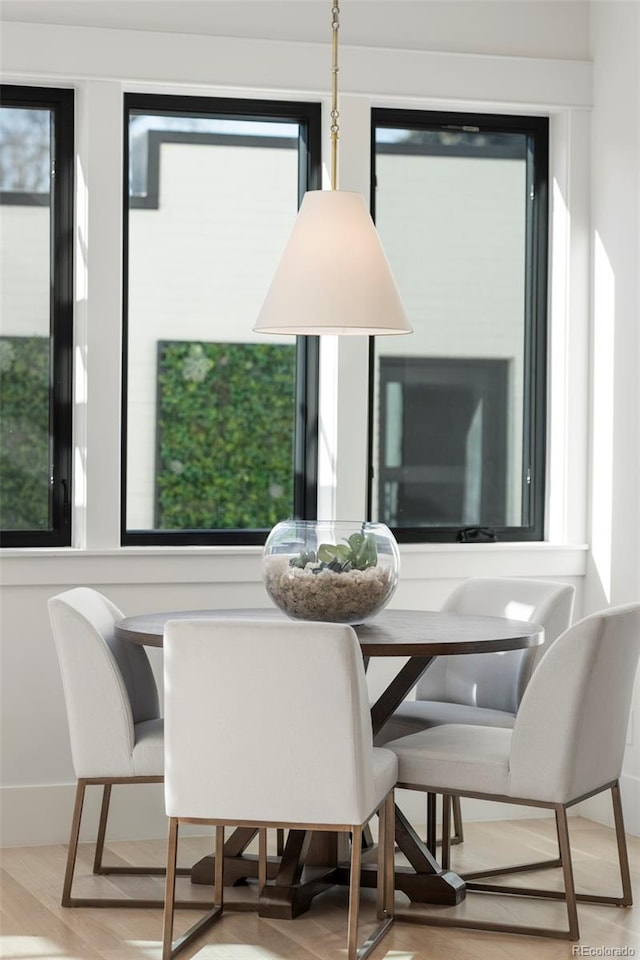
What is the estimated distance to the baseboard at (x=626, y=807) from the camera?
13.8ft

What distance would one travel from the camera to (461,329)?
4652 millimetres

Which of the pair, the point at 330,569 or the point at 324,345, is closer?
the point at 330,569

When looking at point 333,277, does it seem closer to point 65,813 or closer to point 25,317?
point 25,317

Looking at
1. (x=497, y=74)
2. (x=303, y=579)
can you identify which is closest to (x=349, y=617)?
(x=303, y=579)

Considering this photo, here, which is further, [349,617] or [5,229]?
[5,229]

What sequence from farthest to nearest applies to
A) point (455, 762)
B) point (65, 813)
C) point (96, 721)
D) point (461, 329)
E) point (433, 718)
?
point (461, 329)
point (65, 813)
point (433, 718)
point (96, 721)
point (455, 762)

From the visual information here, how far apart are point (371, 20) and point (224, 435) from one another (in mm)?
1500

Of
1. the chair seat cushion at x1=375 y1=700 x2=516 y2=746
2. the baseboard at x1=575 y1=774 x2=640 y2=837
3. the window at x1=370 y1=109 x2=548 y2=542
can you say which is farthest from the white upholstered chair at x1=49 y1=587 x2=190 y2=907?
the baseboard at x1=575 y1=774 x2=640 y2=837

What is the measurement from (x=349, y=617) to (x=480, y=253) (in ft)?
6.02

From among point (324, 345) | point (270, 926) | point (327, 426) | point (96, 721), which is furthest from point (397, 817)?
point (324, 345)

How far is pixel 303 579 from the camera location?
329 centimetres

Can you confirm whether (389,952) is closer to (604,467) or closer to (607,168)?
(604,467)

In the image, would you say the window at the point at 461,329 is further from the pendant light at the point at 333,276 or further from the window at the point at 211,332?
the pendant light at the point at 333,276

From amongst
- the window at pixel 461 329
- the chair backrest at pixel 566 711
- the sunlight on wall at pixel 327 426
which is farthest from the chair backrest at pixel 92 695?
the window at pixel 461 329
